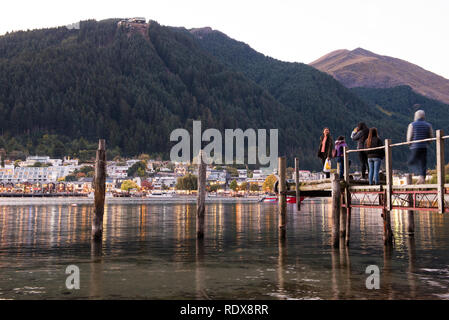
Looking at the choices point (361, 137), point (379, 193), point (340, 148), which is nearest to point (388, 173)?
point (379, 193)

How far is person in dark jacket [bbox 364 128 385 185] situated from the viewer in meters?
25.9

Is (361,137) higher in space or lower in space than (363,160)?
higher

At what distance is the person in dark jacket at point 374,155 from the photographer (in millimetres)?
25875

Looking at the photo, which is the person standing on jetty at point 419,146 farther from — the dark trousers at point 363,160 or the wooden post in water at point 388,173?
the dark trousers at point 363,160

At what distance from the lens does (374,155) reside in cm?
2595

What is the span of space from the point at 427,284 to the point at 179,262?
11751 millimetres

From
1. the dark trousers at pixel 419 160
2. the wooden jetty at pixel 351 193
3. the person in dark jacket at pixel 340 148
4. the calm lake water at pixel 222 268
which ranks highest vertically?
the person in dark jacket at pixel 340 148

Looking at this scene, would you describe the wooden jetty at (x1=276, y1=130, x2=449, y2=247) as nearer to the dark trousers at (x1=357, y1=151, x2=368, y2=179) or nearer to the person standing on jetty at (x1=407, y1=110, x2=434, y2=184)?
the person standing on jetty at (x1=407, y1=110, x2=434, y2=184)

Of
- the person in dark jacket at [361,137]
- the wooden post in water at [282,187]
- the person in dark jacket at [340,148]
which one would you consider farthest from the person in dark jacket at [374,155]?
the wooden post in water at [282,187]

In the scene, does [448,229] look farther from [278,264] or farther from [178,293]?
[178,293]

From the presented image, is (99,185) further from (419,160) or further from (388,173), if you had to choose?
(419,160)
